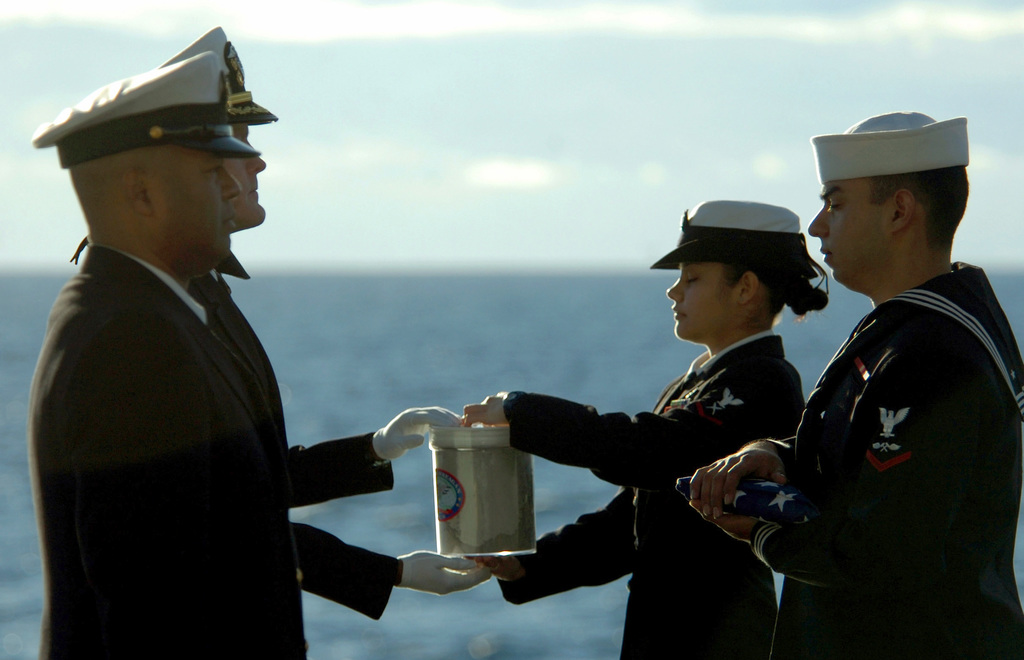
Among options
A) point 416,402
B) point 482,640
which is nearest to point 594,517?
point 482,640

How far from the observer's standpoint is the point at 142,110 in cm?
303

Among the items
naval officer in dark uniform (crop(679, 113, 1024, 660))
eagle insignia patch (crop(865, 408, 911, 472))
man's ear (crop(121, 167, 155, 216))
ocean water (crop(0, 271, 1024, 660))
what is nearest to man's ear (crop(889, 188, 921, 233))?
naval officer in dark uniform (crop(679, 113, 1024, 660))

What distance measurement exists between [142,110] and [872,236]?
2118mm

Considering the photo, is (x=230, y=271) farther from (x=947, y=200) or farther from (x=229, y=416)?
(x=947, y=200)

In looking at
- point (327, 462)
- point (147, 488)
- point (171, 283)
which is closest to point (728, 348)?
point (327, 462)

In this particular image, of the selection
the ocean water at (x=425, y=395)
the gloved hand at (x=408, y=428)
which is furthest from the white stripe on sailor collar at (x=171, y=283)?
the ocean water at (x=425, y=395)

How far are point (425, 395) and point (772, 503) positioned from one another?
55.8 meters

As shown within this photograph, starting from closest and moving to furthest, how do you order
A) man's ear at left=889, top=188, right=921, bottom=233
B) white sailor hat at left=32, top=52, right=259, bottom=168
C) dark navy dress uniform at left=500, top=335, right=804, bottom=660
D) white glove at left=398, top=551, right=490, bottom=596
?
white sailor hat at left=32, top=52, right=259, bottom=168
man's ear at left=889, top=188, right=921, bottom=233
dark navy dress uniform at left=500, top=335, right=804, bottom=660
white glove at left=398, top=551, right=490, bottom=596

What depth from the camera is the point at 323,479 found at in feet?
15.4

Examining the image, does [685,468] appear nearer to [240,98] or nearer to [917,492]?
[917,492]

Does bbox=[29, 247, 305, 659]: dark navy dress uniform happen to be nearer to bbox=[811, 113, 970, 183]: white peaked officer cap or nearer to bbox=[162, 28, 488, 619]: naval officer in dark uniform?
bbox=[162, 28, 488, 619]: naval officer in dark uniform

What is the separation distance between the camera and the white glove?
14.7ft

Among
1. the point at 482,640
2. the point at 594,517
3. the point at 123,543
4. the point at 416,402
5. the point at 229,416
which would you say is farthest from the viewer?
the point at 416,402

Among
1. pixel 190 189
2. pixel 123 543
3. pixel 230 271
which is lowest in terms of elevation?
pixel 123 543
